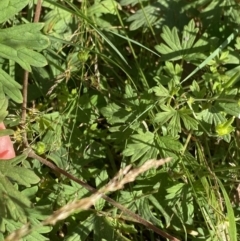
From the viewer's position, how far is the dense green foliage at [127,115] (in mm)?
2090

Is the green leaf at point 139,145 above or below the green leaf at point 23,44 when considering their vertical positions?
below

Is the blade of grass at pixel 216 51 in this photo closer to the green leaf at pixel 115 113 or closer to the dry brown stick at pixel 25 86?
the green leaf at pixel 115 113

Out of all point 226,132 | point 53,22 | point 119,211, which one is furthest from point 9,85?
point 226,132

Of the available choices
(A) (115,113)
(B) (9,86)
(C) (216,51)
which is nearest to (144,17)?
(C) (216,51)

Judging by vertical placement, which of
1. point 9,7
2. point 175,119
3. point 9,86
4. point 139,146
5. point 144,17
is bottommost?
point 139,146

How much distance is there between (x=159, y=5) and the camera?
8.65ft

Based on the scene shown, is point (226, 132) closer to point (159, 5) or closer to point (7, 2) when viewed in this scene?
point (159, 5)

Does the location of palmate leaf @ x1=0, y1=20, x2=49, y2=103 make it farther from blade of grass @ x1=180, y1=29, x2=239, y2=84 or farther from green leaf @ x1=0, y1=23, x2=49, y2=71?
blade of grass @ x1=180, y1=29, x2=239, y2=84

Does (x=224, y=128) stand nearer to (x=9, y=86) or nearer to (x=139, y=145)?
(x=139, y=145)

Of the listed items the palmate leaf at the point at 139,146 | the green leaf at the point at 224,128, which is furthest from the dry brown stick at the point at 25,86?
the green leaf at the point at 224,128

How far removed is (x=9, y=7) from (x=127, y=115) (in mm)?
689

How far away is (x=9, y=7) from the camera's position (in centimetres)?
201

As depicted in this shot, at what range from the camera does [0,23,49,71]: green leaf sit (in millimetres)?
2002

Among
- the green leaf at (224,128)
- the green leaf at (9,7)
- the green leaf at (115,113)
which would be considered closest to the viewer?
the green leaf at (9,7)
